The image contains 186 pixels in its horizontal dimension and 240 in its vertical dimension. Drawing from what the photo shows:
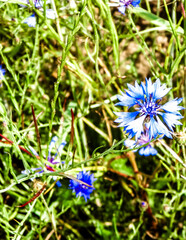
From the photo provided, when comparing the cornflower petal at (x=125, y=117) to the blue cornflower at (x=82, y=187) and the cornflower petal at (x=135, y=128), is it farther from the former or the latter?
the blue cornflower at (x=82, y=187)

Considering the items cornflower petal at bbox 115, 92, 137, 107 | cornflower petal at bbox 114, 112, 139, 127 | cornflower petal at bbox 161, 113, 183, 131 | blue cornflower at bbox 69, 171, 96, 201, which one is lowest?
blue cornflower at bbox 69, 171, 96, 201

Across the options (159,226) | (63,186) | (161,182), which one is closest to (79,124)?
(63,186)

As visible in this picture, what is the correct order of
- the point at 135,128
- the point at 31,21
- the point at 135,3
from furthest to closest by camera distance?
1. the point at 31,21
2. the point at 135,3
3. the point at 135,128

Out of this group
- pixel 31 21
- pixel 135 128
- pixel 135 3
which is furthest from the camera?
pixel 31 21

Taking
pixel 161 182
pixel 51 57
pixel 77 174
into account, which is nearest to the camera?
pixel 77 174

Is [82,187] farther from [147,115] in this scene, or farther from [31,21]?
[31,21]

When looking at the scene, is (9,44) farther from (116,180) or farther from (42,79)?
(116,180)

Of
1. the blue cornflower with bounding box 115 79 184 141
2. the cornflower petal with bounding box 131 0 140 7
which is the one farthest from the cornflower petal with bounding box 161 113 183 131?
the cornflower petal with bounding box 131 0 140 7

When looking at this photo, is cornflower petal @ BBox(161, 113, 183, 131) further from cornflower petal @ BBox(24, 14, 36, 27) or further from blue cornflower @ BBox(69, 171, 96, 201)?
cornflower petal @ BBox(24, 14, 36, 27)

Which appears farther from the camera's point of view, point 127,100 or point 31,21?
point 31,21

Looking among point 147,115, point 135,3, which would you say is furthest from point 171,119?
point 135,3

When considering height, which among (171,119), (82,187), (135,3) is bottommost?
(82,187)
